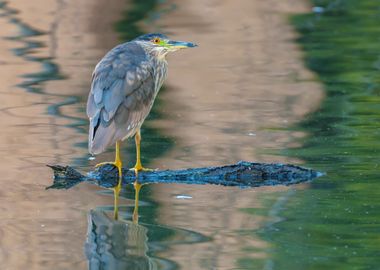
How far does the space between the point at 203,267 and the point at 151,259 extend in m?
0.40

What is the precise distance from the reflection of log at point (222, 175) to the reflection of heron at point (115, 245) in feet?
2.39

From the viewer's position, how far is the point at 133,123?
9562 mm

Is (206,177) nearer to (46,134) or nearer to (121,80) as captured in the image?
(121,80)

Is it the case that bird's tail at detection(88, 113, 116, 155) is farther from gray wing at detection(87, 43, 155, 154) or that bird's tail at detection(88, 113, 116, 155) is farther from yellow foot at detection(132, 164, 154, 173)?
yellow foot at detection(132, 164, 154, 173)

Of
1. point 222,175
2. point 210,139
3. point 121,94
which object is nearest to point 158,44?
point 121,94

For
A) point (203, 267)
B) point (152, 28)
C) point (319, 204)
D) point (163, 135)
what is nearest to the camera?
point (203, 267)

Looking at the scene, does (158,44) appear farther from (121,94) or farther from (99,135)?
(99,135)

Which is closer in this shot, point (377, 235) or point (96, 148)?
point (377, 235)

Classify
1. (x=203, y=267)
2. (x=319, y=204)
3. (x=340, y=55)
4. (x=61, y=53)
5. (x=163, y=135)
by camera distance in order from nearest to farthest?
(x=203, y=267), (x=319, y=204), (x=163, y=135), (x=340, y=55), (x=61, y=53)

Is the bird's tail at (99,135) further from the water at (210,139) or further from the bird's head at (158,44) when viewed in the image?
the bird's head at (158,44)

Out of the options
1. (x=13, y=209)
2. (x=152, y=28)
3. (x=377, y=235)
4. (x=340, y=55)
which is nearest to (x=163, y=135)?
(x=13, y=209)

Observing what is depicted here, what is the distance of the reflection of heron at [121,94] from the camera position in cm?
927

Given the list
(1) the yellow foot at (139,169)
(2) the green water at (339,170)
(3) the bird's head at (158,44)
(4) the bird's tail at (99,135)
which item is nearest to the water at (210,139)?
(2) the green water at (339,170)

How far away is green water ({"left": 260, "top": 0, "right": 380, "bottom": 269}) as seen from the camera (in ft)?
24.8
